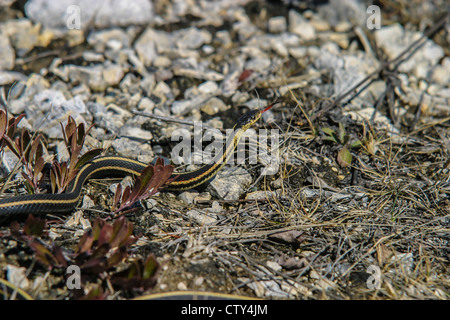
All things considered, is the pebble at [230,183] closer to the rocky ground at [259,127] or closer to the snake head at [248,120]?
the rocky ground at [259,127]

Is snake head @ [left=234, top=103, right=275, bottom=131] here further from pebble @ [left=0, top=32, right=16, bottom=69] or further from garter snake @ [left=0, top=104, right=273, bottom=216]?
pebble @ [left=0, top=32, right=16, bottom=69]

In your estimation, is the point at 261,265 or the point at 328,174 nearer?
the point at 261,265

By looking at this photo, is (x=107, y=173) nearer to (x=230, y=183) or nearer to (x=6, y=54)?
(x=230, y=183)

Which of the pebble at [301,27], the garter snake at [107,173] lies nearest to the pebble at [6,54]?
the garter snake at [107,173]

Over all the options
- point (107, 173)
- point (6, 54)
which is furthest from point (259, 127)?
point (6, 54)
